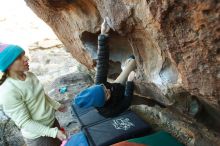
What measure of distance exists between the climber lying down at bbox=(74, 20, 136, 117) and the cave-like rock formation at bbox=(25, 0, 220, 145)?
7.9 inches

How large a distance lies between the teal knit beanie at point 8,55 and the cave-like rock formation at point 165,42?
847mm

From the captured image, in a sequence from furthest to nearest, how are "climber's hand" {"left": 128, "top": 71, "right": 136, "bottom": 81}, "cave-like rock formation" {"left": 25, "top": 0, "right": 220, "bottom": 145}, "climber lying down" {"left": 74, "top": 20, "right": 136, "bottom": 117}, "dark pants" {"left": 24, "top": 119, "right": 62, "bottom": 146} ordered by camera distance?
"climber's hand" {"left": 128, "top": 71, "right": 136, "bottom": 81} < "dark pants" {"left": 24, "top": 119, "right": 62, "bottom": 146} < "climber lying down" {"left": 74, "top": 20, "right": 136, "bottom": 117} < "cave-like rock formation" {"left": 25, "top": 0, "right": 220, "bottom": 145}

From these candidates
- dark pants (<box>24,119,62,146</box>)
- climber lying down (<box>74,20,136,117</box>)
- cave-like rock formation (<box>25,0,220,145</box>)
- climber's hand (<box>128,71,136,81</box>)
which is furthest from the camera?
climber's hand (<box>128,71,136,81</box>)

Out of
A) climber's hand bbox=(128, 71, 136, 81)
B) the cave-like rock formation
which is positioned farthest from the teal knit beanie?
climber's hand bbox=(128, 71, 136, 81)

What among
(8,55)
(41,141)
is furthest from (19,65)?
(41,141)

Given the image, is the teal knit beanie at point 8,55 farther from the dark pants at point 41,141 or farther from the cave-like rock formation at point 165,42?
the cave-like rock formation at point 165,42

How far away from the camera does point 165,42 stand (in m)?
1.86

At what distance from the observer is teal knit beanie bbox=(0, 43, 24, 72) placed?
241cm

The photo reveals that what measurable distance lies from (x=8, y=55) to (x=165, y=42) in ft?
4.33

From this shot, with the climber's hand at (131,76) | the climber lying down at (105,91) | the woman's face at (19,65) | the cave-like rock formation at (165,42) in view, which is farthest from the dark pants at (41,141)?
the cave-like rock formation at (165,42)

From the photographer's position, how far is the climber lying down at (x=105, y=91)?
7.91ft

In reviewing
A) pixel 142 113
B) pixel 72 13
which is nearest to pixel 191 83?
pixel 142 113

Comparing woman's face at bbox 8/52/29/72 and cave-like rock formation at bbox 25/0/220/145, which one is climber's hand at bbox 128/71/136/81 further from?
woman's face at bbox 8/52/29/72

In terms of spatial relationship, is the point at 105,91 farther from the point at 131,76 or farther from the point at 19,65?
the point at 19,65
